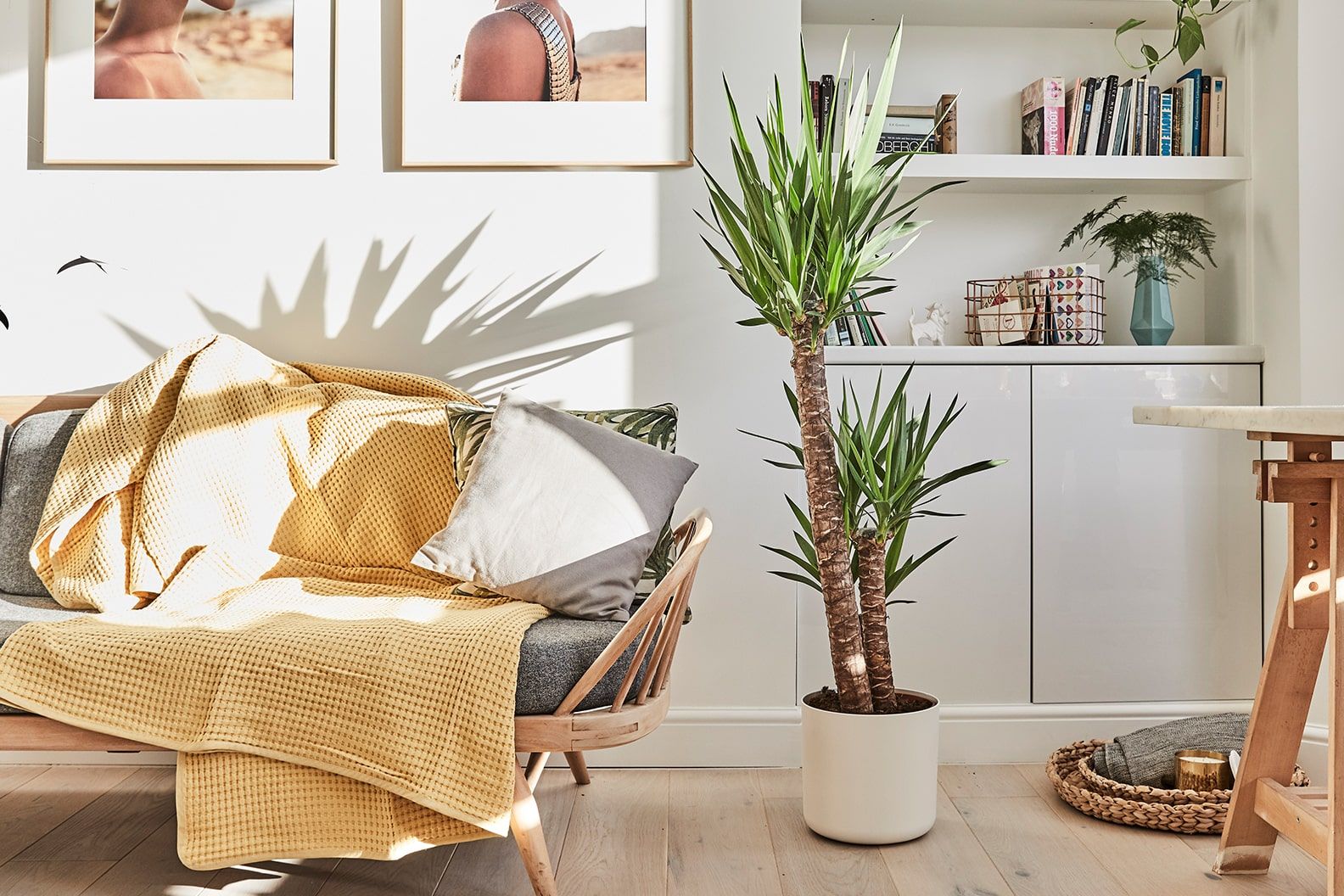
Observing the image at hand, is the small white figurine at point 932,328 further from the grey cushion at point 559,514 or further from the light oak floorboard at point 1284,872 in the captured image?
the light oak floorboard at point 1284,872

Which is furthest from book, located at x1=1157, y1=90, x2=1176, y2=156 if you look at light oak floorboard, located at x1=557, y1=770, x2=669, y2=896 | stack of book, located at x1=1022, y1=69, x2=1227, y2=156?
light oak floorboard, located at x1=557, y1=770, x2=669, y2=896

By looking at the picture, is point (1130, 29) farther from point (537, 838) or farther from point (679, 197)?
point (537, 838)

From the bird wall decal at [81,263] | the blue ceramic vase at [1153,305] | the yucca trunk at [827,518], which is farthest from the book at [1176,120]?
the bird wall decal at [81,263]

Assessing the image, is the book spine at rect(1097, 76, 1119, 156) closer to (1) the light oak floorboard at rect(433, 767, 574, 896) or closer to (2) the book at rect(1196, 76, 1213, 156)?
(2) the book at rect(1196, 76, 1213, 156)

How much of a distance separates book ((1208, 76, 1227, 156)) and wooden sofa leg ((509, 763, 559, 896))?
228 centimetres

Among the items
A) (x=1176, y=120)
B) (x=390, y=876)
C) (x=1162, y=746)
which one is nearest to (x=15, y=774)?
(x=390, y=876)

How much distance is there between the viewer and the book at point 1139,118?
102 inches

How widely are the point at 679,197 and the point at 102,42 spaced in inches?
55.8

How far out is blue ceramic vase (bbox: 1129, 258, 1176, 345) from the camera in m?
2.55

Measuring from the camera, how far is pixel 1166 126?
2.63m

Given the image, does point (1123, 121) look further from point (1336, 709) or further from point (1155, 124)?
point (1336, 709)

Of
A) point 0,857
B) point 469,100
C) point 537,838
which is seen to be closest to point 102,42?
point 469,100

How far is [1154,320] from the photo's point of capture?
255 cm

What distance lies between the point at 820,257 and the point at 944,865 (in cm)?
114
